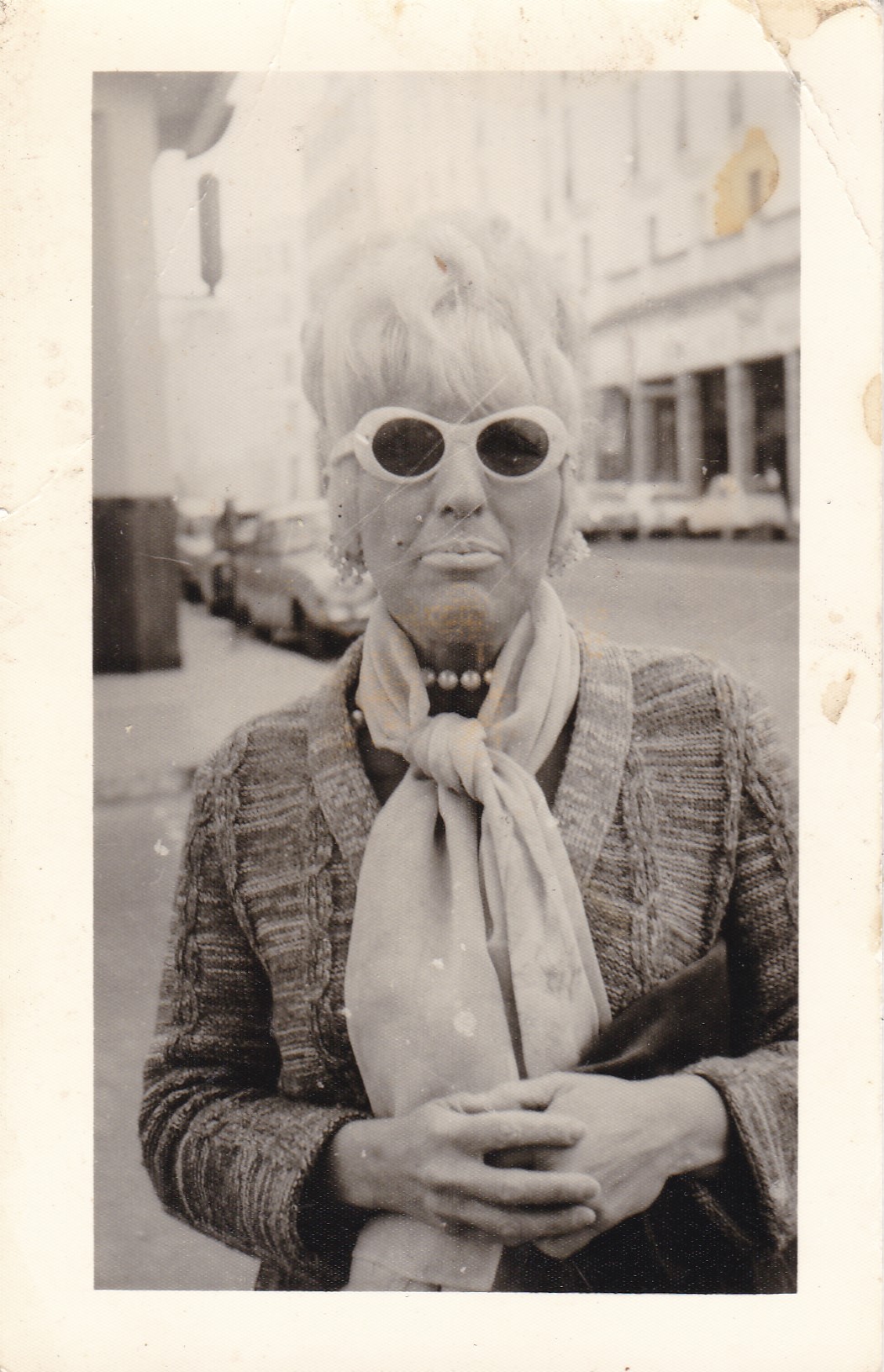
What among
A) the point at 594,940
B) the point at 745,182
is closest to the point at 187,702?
the point at 594,940

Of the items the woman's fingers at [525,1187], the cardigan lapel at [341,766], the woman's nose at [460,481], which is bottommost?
the woman's fingers at [525,1187]

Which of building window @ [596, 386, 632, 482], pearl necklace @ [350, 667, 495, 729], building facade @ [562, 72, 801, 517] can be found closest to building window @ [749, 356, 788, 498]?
building facade @ [562, 72, 801, 517]

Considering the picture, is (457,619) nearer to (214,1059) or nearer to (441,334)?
(441,334)

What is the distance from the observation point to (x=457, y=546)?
3.82ft

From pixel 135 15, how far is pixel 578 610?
0.77 metres

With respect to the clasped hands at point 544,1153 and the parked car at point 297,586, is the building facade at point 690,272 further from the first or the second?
the clasped hands at point 544,1153

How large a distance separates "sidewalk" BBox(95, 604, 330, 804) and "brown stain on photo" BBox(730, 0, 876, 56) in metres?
0.81

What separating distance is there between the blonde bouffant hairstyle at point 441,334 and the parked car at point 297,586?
0.11 ft

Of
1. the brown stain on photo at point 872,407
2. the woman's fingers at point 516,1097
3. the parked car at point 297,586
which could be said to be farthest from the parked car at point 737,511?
the woman's fingers at point 516,1097

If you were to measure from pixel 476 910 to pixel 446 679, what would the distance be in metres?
0.23

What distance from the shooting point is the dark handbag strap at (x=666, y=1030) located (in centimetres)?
115

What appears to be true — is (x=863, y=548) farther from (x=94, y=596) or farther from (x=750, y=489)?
(x=94, y=596)

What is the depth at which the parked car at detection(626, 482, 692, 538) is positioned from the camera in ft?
3.90

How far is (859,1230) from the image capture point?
1.22 meters
